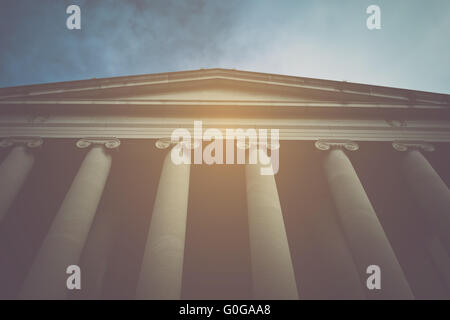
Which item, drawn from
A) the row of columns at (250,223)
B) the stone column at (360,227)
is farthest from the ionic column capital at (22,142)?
the stone column at (360,227)

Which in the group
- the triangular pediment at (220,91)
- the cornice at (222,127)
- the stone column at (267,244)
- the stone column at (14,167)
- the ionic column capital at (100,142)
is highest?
the triangular pediment at (220,91)

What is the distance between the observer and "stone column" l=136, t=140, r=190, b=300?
3038cm

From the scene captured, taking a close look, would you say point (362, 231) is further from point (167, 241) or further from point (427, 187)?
point (167, 241)

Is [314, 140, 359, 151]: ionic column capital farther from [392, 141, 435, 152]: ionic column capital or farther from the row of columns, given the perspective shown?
[392, 141, 435, 152]: ionic column capital

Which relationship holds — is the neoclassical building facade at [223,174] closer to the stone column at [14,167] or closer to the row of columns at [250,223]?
the stone column at [14,167]

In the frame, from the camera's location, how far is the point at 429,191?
41.5 m

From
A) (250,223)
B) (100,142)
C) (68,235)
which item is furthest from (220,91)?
(68,235)

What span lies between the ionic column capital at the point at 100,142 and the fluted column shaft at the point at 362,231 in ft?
92.2

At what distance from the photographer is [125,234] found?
54438 mm

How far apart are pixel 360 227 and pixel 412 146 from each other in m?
17.9

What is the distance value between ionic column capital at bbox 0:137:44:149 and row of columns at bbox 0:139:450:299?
0.12 metres

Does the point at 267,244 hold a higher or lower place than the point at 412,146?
lower

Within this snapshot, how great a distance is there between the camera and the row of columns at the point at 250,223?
31250mm

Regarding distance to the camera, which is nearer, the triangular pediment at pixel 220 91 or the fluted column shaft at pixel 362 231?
the fluted column shaft at pixel 362 231
